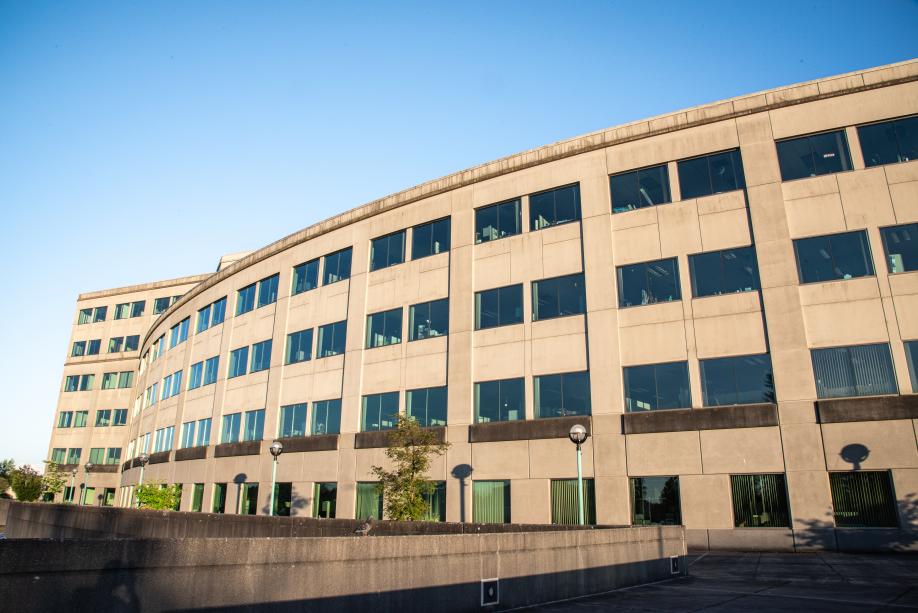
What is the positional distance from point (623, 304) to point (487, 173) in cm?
1123

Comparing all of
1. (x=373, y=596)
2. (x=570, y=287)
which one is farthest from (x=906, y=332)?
(x=373, y=596)

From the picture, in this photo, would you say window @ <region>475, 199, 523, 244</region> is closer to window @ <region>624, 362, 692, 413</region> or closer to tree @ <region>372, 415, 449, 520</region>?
window @ <region>624, 362, 692, 413</region>

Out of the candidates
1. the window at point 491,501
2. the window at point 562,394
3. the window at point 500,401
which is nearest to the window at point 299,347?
the window at point 500,401

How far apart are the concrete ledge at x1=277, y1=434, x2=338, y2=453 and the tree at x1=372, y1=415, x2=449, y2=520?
8494mm

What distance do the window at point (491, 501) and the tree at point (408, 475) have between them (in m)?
2.66

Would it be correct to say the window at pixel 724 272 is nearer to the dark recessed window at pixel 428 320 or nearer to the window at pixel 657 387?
the window at pixel 657 387

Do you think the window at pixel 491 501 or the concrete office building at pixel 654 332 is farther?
the window at pixel 491 501

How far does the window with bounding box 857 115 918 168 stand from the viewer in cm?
2534

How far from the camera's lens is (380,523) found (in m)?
20.0

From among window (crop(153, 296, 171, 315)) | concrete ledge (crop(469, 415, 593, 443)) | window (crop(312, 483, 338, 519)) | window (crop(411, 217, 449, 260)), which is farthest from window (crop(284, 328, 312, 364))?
window (crop(153, 296, 171, 315))

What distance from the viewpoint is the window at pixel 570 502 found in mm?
27641

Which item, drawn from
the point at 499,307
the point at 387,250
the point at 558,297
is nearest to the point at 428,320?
the point at 499,307

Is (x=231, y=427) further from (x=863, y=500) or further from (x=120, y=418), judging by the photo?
(x=863, y=500)

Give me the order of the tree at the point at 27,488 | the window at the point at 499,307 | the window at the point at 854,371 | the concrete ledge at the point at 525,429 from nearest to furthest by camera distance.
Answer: the window at the point at 854,371 < the concrete ledge at the point at 525,429 < the window at the point at 499,307 < the tree at the point at 27,488
